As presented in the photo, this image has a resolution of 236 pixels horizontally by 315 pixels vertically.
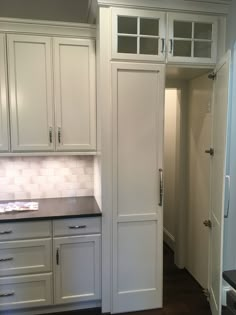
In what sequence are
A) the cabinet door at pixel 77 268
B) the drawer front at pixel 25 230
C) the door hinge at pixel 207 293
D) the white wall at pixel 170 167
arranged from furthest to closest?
the white wall at pixel 170 167
the door hinge at pixel 207 293
the cabinet door at pixel 77 268
the drawer front at pixel 25 230

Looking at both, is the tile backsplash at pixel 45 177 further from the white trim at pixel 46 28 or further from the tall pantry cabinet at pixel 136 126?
the white trim at pixel 46 28

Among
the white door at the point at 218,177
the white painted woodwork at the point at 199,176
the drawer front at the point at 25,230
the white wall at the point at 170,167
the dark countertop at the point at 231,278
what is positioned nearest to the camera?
the dark countertop at the point at 231,278

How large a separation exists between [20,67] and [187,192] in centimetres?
213

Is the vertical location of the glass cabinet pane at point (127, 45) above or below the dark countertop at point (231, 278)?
above

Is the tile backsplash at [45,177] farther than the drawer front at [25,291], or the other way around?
the tile backsplash at [45,177]

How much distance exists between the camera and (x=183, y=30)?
2520 millimetres

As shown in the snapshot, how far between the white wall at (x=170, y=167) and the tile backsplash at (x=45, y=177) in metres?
1.30

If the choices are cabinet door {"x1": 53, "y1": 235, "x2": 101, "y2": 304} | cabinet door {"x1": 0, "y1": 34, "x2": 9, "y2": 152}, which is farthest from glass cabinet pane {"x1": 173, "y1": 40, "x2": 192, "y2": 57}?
cabinet door {"x1": 53, "y1": 235, "x2": 101, "y2": 304}

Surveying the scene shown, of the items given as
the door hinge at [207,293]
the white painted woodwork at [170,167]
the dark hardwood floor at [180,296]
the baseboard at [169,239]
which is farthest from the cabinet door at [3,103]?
the baseboard at [169,239]

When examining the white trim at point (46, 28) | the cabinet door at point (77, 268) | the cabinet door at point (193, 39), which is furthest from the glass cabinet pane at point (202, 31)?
the cabinet door at point (77, 268)

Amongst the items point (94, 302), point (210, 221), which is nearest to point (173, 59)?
point (210, 221)

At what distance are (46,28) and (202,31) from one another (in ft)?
4.45

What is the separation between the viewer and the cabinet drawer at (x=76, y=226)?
93.7 inches

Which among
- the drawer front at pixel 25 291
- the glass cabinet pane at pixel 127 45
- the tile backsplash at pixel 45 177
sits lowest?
the drawer front at pixel 25 291
